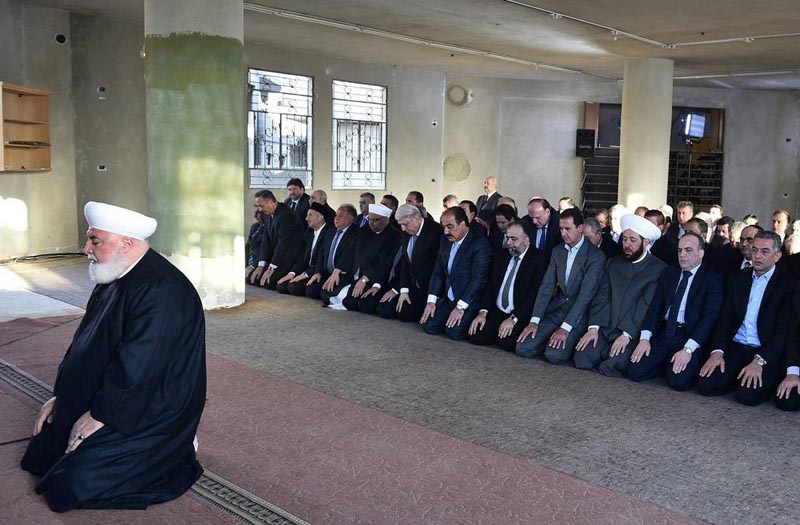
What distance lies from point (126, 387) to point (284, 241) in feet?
19.1

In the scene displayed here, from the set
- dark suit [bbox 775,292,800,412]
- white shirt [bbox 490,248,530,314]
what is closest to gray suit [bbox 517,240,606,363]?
white shirt [bbox 490,248,530,314]

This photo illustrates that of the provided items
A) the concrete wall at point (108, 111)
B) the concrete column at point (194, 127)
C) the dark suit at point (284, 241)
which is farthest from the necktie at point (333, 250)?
the concrete wall at point (108, 111)

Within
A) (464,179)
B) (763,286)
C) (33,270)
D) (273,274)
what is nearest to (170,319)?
(763,286)

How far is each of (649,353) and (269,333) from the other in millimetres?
3032

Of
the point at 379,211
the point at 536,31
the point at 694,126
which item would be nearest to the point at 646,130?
the point at 536,31

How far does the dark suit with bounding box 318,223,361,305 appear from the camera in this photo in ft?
25.6

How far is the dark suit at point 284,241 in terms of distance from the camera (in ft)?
28.6

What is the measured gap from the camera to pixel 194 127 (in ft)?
23.1

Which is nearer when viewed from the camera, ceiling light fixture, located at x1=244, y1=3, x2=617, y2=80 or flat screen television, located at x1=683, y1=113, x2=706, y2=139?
ceiling light fixture, located at x1=244, y1=3, x2=617, y2=80

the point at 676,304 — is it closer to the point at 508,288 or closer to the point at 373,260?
the point at 508,288

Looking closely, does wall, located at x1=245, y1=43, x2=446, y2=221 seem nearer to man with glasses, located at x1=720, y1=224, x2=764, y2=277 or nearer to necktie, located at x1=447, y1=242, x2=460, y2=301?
necktie, located at x1=447, y1=242, x2=460, y2=301

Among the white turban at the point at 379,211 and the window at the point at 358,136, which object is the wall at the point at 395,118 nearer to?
the window at the point at 358,136

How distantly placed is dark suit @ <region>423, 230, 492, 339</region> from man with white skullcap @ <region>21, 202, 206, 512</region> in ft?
11.1

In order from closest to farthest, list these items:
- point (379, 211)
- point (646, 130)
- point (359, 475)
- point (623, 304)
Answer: point (359, 475) < point (623, 304) < point (379, 211) < point (646, 130)
